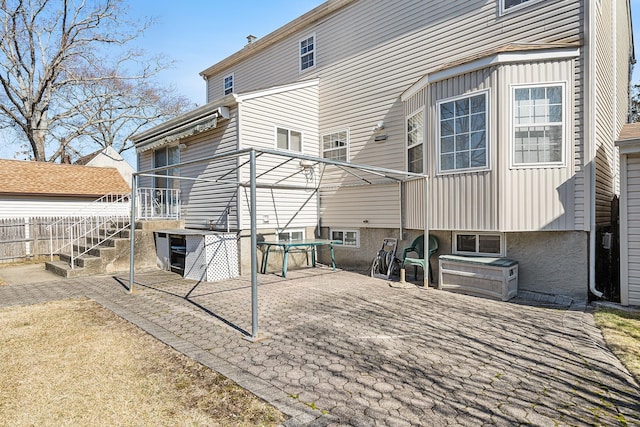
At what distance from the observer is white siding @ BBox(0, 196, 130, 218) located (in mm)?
14195

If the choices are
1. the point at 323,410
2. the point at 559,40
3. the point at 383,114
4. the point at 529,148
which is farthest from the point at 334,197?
the point at 323,410

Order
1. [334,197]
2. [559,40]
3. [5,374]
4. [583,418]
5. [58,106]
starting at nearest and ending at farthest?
[583,418] → [5,374] → [559,40] → [334,197] → [58,106]

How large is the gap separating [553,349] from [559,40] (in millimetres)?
5886

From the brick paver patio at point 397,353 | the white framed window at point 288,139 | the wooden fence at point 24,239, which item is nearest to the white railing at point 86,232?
the wooden fence at point 24,239

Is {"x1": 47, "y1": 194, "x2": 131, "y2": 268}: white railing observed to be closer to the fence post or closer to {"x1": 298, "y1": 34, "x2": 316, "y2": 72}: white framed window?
the fence post

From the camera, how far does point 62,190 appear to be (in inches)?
601

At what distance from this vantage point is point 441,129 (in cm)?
764

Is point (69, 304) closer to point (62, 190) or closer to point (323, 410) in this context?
point (323, 410)

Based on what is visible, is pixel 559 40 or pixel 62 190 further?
pixel 62 190

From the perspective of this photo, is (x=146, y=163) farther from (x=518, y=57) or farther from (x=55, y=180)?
(x=518, y=57)

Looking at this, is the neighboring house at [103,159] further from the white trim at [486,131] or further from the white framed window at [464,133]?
the white framed window at [464,133]

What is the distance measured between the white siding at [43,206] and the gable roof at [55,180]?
1.38 feet

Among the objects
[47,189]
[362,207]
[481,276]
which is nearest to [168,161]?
[47,189]

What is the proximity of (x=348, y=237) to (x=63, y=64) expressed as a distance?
19300 mm
